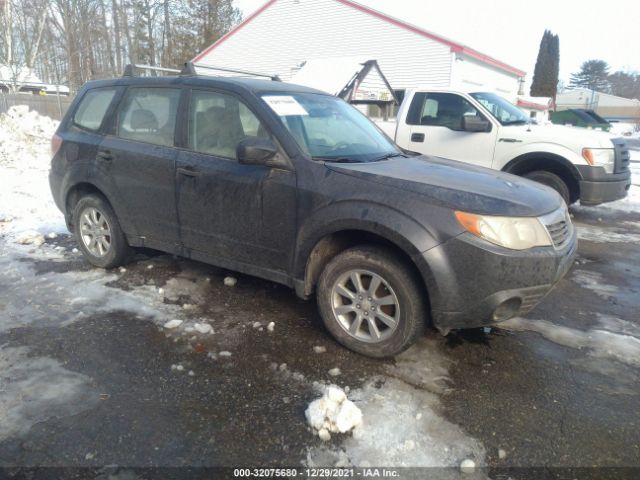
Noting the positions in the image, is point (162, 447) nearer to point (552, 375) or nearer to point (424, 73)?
point (552, 375)

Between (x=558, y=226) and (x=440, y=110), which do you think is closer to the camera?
(x=558, y=226)

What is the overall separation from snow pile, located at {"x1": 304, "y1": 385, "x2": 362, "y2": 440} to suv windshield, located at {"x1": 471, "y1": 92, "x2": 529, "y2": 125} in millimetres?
5812

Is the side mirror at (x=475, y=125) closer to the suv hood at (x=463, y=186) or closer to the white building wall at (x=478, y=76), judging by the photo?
the suv hood at (x=463, y=186)

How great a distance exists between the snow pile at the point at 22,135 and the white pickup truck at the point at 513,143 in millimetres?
9717

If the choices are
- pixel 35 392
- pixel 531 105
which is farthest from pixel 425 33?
pixel 35 392

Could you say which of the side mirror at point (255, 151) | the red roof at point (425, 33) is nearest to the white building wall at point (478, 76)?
the red roof at point (425, 33)

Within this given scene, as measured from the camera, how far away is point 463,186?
3.04 meters

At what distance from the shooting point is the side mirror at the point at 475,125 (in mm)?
6840

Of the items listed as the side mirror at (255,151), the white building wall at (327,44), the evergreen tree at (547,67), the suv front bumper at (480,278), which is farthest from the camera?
the evergreen tree at (547,67)

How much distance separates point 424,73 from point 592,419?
19.1 m

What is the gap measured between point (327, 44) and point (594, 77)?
90791 mm

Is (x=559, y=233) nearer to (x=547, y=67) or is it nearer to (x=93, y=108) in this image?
(x=93, y=108)

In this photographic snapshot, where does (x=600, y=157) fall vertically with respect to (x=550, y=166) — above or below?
above

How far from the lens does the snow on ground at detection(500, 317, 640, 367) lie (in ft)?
11.0
